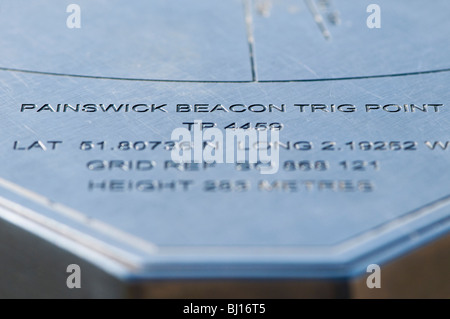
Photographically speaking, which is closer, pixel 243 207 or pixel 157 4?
pixel 243 207

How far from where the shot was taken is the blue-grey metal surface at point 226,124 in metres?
0.70

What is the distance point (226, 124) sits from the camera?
894 mm

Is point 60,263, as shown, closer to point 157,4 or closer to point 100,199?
point 100,199

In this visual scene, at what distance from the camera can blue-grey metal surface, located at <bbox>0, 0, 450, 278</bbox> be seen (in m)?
0.70
